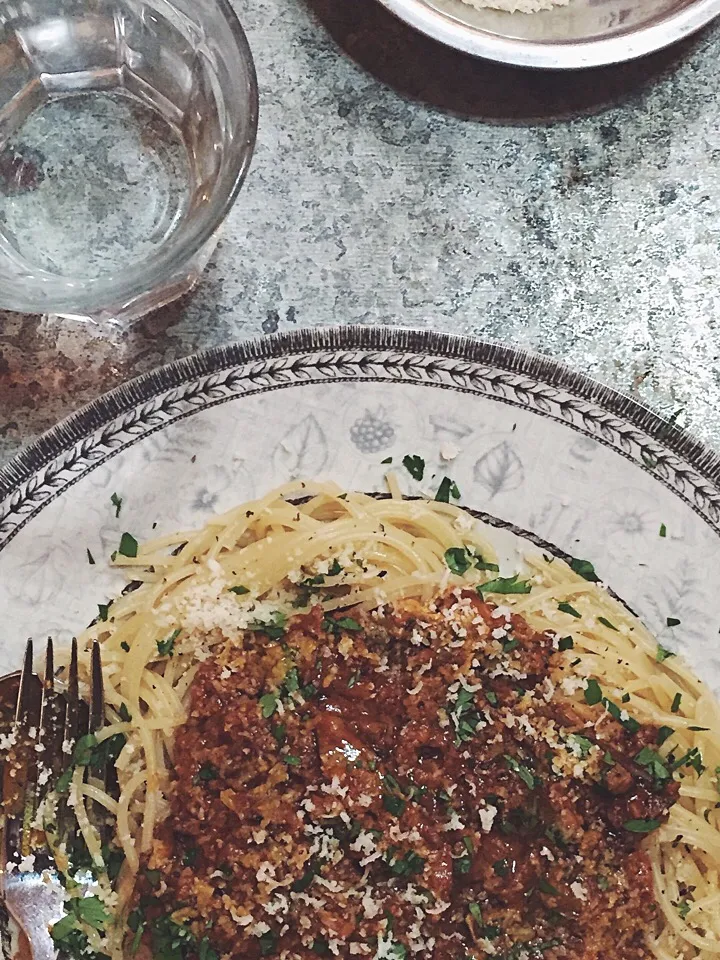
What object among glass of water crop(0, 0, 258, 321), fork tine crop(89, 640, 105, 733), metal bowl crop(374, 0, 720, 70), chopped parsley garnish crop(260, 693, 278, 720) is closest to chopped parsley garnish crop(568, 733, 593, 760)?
chopped parsley garnish crop(260, 693, 278, 720)

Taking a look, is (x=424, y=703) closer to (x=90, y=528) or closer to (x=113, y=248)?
(x=90, y=528)

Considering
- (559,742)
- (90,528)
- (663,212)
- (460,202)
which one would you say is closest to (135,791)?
(90,528)

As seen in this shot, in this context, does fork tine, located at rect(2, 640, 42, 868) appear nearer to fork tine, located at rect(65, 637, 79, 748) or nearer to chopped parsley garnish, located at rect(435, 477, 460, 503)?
fork tine, located at rect(65, 637, 79, 748)

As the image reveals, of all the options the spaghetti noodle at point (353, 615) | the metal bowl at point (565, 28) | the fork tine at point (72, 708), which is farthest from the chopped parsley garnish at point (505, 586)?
the metal bowl at point (565, 28)

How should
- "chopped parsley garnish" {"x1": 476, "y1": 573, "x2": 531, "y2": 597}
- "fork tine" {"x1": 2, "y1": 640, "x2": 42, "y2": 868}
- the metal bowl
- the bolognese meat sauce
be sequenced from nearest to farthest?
the bolognese meat sauce → "fork tine" {"x1": 2, "y1": 640, "x2": 42, "y2": 868} → "chopped parsley garnish" {"x1": 476, "y1": 573, "x2": 531, "y2": 597} → the metal bowl

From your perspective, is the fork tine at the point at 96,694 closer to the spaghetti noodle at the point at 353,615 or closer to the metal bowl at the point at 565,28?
the spaghetti noodle at the point at 353,615

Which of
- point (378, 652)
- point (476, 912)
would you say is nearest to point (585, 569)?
point (378, 652)
